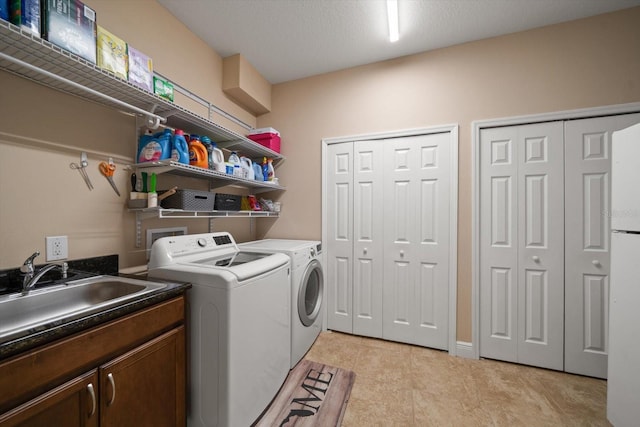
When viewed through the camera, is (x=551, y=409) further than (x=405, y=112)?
No

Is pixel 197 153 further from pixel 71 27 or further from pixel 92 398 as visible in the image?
pixel 92 398

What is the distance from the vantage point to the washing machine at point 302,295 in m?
1.95

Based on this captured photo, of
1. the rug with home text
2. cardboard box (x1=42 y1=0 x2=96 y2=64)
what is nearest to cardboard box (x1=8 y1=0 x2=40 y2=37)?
cardboard box (x1=42 y1=0 x2=96 y2=64)

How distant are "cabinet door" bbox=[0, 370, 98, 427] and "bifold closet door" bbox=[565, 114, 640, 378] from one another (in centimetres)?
295

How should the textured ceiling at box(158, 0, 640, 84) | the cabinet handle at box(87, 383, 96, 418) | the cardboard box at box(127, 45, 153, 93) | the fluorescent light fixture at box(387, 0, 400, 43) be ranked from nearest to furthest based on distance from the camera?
the cabinet handle at box(87, 383, 96, 418) → the cardboard box at box(127, 45, 153, 93) → the fluorescent light fixture at box(387, 0, 400, 43) → the textured ceiling at box(158, 0, 640, 84)

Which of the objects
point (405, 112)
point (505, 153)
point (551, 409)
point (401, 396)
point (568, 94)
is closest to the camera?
point (551, 409)

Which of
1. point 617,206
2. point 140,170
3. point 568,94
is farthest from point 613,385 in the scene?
point 140,170

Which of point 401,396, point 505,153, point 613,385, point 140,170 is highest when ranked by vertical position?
point 505,153

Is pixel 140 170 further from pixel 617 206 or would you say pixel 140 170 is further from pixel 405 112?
pixel 617 206

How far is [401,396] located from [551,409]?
0.93 m

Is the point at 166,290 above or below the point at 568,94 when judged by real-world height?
below

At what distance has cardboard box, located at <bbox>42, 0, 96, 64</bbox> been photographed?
1026mm

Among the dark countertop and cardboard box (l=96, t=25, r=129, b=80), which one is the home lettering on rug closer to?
the dark countertop

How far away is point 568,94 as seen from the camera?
6.39 ft
